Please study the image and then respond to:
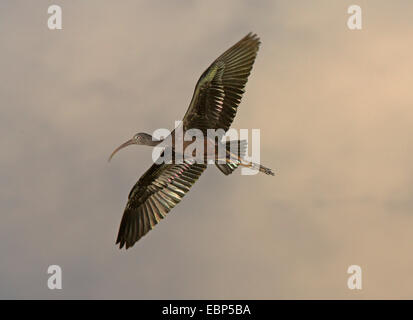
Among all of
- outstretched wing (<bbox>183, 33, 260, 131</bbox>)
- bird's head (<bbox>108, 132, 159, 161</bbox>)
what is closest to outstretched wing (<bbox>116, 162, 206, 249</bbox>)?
bird's head (<bbox>108, 132, 159, 161</bbox>)

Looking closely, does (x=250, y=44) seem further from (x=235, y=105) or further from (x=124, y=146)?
(x=124, y=146)

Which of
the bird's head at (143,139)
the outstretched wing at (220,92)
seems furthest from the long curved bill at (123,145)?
the outstretched wing at (220,92)

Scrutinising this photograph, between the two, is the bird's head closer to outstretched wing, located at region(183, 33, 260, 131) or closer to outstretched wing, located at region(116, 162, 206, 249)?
outstretched wing, located at region(116, 162, 206, 249)

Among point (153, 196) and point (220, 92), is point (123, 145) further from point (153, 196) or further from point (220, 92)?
point (220, 92)

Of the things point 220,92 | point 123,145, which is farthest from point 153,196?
point 220,92

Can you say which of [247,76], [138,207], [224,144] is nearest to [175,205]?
[138,207]

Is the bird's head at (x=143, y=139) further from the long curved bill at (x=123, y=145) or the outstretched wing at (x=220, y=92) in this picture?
the outstretched wing at (x=220, y=92)

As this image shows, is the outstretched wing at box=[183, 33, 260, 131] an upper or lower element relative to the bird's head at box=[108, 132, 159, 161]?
upper
